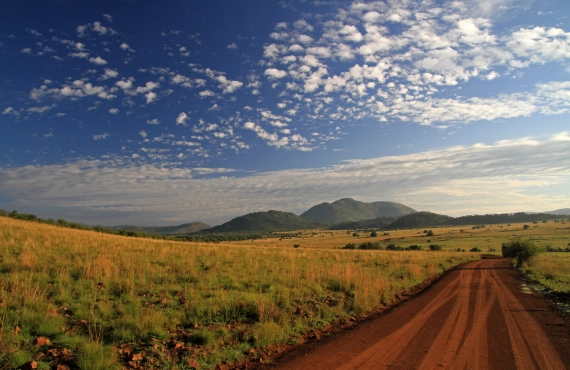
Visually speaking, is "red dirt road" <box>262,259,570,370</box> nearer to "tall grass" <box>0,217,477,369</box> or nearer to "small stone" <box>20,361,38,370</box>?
"tall grass" <box>0,217,477,369</box>

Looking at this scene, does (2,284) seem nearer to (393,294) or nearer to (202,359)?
(202,359)

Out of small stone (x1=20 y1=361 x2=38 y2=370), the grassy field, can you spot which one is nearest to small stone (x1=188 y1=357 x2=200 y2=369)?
the grassy field

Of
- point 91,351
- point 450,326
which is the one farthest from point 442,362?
point 91,351

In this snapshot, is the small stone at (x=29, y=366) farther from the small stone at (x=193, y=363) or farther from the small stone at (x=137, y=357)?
the small stone at (x=193, y=363)

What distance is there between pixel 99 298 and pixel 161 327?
111 inches

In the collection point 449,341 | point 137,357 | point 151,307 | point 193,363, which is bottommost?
point 449,341

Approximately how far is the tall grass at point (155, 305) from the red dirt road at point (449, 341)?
48.2 inches

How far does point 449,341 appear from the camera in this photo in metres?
7.70

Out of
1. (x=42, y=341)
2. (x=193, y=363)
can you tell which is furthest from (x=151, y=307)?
(x=193, y=363)

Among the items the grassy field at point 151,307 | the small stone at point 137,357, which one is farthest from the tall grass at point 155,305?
the small stone at point 137,357

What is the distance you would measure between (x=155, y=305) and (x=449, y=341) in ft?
26.2

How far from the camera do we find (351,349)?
731cm

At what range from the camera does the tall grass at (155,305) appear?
21.2 feet

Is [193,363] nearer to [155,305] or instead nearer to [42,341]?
[42,341]
